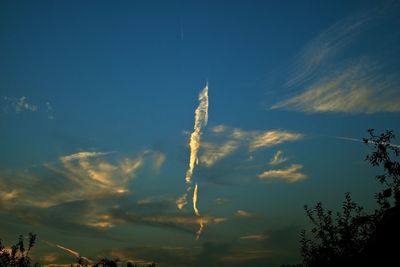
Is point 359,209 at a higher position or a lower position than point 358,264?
higher

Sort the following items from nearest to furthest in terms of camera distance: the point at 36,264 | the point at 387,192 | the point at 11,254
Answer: the point at 387,192
the point at 11,254
the point at 36,264

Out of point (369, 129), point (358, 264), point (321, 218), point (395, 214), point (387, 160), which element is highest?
point (369, 129)

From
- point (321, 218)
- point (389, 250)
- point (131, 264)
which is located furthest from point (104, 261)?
point (389, 250)

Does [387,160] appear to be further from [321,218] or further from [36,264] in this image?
[36,264]

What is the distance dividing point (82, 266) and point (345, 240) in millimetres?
81975

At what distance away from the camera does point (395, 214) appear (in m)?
24.5

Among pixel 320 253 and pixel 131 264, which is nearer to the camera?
pixel 320 253

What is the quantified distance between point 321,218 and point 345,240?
4408 mm

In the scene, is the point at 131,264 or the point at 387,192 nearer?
the point at 387,192

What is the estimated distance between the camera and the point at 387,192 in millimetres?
39562

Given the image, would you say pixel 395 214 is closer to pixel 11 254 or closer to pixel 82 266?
pixel 11 254

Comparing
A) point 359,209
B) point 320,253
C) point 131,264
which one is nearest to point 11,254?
point 131,264

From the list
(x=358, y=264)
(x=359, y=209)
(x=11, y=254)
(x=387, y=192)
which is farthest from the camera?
(x=11, y=254)

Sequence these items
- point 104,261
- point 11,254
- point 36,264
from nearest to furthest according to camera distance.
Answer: point 11,254
point 36,264
point 104,261
